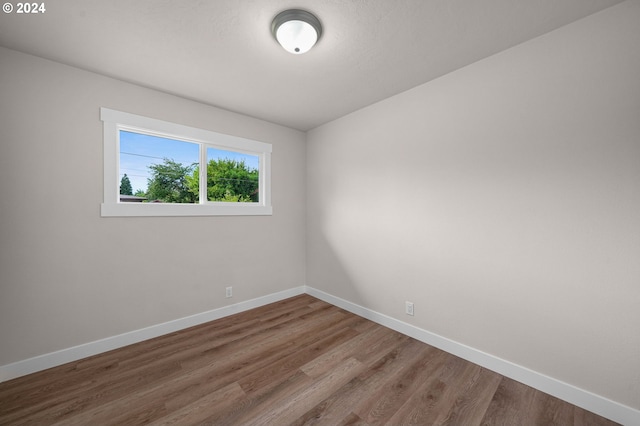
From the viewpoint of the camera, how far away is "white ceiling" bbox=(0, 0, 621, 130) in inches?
60.9

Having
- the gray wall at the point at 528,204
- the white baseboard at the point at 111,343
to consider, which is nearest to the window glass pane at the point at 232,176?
the white baseboard at the point at 111,343

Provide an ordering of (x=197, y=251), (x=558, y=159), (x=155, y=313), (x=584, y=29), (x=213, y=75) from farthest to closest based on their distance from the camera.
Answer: (x=197, y=251) → (x=155, y=313) → (x=213, y=75) → (x=558, y=159) → (x=584, y=29)

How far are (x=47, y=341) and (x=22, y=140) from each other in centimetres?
166

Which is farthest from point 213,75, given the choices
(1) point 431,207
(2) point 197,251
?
(1) point 431,207

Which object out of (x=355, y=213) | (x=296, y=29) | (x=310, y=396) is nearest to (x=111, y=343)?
(x=310, y=396)

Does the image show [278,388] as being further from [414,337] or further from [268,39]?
[268,39]

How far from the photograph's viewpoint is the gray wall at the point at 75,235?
6.37 ft

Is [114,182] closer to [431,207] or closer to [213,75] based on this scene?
[213,75]

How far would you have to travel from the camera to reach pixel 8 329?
1.92 m

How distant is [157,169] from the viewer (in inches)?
106

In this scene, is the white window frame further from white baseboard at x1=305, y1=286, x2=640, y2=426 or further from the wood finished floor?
white baseboard at x1=305, y1=286, x2=640, y2=426

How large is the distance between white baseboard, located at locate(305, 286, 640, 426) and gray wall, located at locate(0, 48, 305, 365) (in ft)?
7.27

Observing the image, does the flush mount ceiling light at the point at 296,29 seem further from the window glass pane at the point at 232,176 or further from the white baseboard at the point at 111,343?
the white baseboard at the point at 111,343

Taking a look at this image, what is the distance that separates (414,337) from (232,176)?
2.88 m
